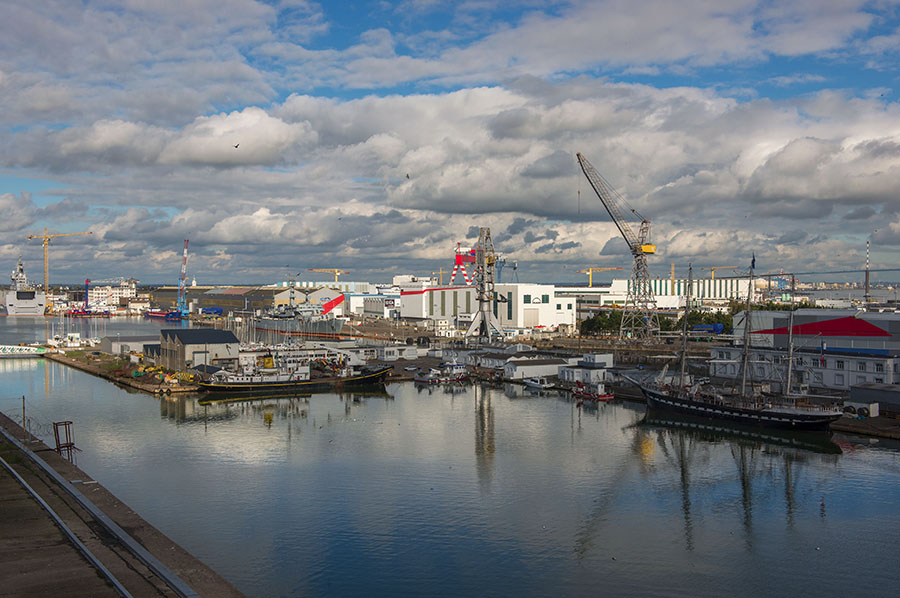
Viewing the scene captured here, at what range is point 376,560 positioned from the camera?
8820 millimetres

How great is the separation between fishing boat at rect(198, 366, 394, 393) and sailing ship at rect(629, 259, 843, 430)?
971 cm

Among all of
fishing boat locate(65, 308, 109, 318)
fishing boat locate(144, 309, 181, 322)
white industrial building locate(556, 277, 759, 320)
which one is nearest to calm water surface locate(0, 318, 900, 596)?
white industrial building locate(556, 277, 759, 320)

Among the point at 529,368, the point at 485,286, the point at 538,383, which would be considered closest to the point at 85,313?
the point at 485,286

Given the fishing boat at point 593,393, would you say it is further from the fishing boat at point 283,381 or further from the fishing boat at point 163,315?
the fishing boat at point 163,315

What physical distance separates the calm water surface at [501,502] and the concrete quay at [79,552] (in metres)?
0.76

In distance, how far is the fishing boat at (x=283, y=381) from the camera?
75.6 ft

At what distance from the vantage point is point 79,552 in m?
7.70

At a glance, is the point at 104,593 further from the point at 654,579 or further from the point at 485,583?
the point at 654,579

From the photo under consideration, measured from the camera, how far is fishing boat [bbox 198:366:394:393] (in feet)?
75.6

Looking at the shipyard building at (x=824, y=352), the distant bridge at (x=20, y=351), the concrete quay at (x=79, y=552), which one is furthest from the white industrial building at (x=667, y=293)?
the concrete quay at (x=79, y=552)

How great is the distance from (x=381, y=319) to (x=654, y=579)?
169 feet

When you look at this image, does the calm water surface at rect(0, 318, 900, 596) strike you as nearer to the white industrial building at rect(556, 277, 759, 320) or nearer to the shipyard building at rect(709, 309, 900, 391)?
the shipyard building at rect(709, 309, 900, 391)

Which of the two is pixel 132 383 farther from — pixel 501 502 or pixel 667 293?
pixel 667 293

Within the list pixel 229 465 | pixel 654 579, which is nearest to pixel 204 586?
pixel 654 579
